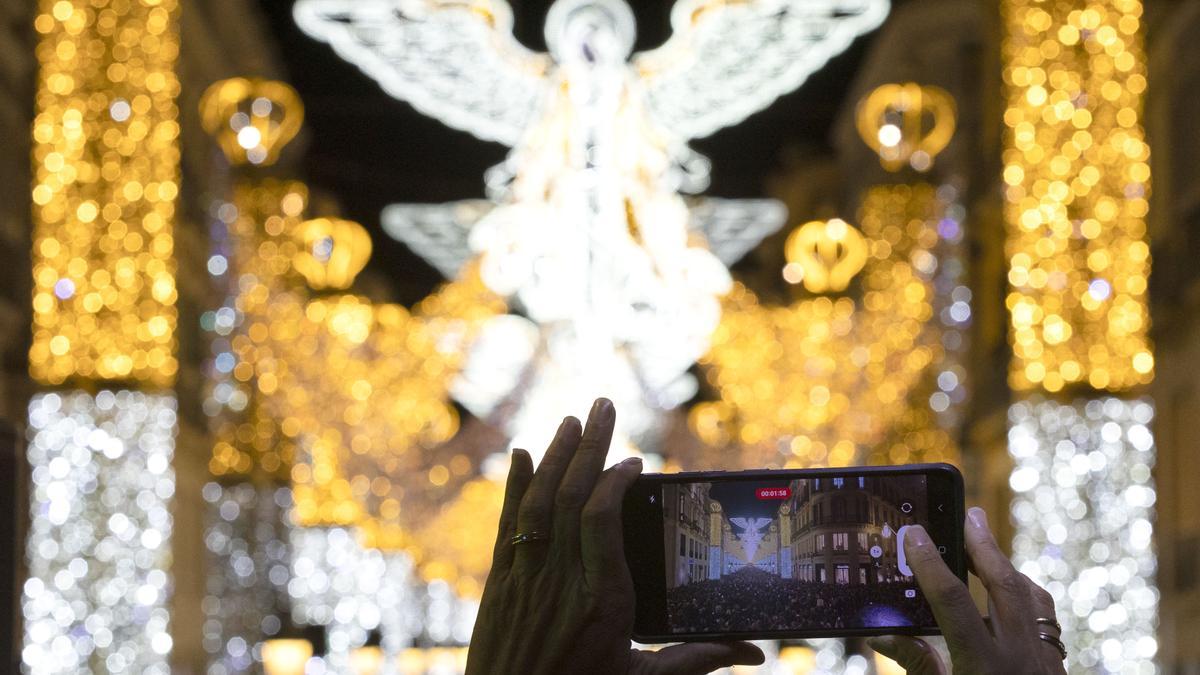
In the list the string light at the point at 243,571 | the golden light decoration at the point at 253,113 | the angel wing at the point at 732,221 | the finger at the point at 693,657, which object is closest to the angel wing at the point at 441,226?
the angel wing at the point at 732,221

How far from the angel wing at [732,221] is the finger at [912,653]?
15431mm

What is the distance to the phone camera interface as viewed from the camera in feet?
6.63

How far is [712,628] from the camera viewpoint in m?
1.99

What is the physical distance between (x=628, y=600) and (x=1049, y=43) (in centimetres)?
866

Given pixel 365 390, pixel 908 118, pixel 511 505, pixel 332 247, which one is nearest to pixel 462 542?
Result: pixel 365 390

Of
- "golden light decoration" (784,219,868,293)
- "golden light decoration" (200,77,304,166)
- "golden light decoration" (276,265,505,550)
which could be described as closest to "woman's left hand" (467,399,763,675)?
"golden light decoration" (200,77,304,166)

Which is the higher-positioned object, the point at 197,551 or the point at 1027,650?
the point at 1027,650

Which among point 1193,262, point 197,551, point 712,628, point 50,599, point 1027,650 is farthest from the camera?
point 197,551

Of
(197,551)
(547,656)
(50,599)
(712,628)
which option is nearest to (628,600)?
(547,656)

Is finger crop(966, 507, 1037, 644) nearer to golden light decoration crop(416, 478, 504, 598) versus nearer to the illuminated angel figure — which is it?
the illuminated angel figure

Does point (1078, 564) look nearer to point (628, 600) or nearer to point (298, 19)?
point (298, 19)

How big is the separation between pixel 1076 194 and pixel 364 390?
1105 centimetres

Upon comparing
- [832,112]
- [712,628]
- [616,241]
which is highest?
[832,112]

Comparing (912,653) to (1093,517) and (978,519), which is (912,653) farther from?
(1093,517)
